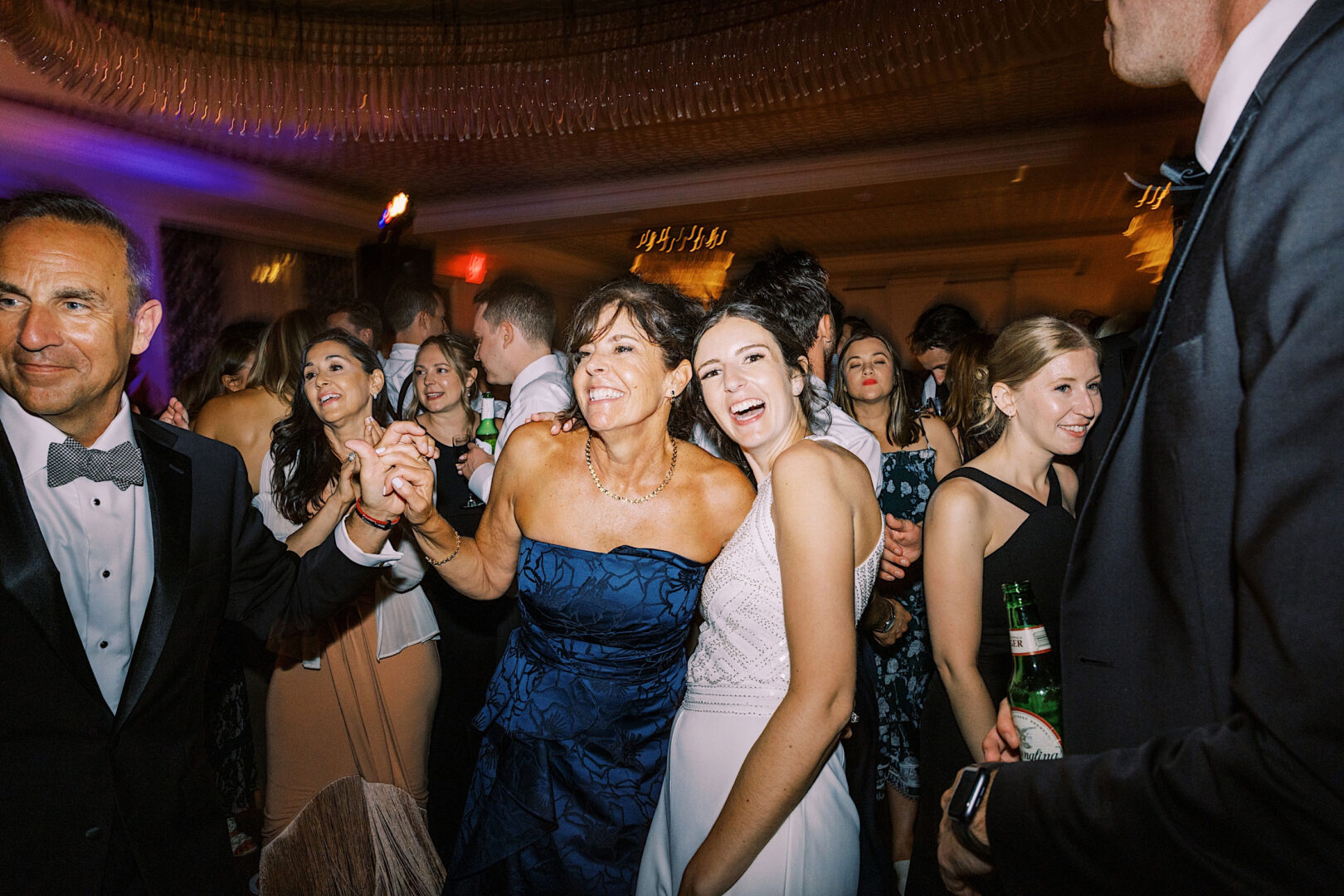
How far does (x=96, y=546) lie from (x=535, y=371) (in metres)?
2.24

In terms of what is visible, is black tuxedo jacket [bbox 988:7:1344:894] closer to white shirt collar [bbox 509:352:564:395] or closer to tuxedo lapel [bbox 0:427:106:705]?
tuxedo lapel [bbox 0:427:106:705]

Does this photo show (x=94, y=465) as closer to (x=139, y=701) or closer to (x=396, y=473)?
(x=139, y=701)

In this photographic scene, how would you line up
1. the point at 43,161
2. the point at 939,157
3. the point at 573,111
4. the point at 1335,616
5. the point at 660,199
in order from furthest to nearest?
1. the point at 660,199
2. the point at 939,157
3. the point at 43,161
4. the point at 573,111
5. the point at 1335,616

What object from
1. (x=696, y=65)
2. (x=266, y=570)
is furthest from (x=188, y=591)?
(x=696, y=65)

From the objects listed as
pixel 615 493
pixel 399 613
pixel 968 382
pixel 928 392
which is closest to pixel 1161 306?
pixel 615 493

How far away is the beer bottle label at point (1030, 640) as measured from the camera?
1140 millimetres

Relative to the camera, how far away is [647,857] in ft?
5.38

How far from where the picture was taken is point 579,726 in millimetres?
1760

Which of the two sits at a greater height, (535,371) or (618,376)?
(535,371)

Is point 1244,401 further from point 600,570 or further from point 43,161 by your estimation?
point 43,161

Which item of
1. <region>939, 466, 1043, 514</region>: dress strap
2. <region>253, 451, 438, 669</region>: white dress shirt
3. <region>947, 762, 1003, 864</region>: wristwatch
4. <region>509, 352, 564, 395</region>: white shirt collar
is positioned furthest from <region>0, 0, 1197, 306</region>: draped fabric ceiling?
<region>947, 762, 1003, 864</region>: wristwatch

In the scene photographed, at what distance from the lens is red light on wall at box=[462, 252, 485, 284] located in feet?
30.2

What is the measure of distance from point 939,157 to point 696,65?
3.77m

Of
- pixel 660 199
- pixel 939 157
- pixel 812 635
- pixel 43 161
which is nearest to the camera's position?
pixel 812 635
